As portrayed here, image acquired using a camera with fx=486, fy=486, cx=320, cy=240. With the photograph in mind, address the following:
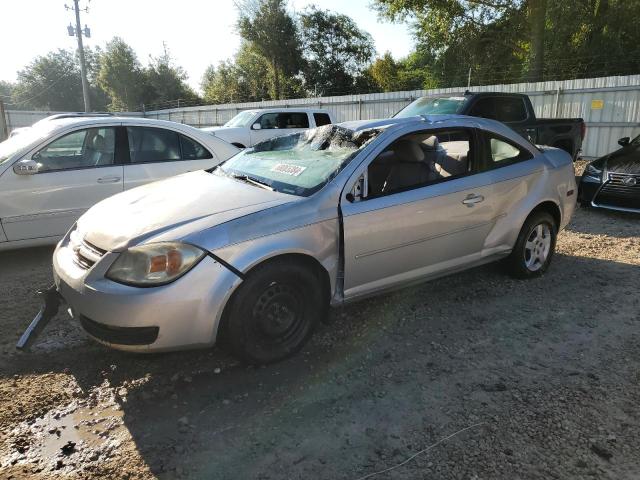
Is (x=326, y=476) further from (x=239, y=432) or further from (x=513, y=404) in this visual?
(x=513, y=404)

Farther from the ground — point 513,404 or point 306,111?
point 306,111

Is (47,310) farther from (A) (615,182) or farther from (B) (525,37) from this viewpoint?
(B) (525,37)

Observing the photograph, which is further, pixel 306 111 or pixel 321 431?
pixel 306 111

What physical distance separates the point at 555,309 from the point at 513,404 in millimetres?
1613

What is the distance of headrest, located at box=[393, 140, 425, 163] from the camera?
3949 mm

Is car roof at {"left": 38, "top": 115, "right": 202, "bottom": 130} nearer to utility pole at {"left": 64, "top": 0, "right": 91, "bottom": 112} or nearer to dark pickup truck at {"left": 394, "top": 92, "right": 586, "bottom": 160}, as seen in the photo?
dark pickup truck at {"left": 394, "top": 92, "right": 586, "bottom": 160}

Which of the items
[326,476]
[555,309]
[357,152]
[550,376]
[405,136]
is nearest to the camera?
[326,476]

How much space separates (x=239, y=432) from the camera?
2.60m

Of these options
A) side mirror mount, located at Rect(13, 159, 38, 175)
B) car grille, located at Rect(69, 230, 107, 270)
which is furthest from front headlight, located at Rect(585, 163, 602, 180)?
side mirror mount, located at Rect(13, 159, 38, 175)

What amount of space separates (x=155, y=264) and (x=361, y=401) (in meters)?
1.44

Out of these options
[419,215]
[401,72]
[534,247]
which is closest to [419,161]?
[419,215]

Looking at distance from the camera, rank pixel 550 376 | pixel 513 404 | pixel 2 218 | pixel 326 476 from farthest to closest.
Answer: pixel 2 218
pixel 550 376
pixel 513 404
pixel 326 476

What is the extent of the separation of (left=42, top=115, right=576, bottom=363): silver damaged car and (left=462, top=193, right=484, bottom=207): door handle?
16 mm

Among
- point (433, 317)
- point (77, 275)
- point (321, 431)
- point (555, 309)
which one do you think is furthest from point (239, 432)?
point (555, 309)
